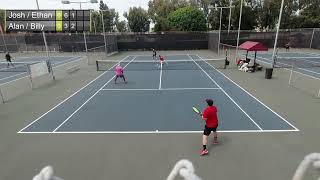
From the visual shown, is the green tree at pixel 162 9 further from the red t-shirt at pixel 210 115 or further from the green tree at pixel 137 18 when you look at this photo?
the red t-shirt at pixel 210 115

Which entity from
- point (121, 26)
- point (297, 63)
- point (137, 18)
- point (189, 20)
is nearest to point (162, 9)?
point (137, 18)

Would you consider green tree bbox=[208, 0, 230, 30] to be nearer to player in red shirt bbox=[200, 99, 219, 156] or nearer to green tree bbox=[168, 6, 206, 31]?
green tree bbox=[168, 6, 206, 31]

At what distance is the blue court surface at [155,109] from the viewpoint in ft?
34.4

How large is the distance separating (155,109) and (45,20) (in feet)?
67.7

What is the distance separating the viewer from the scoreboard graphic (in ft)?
92.4

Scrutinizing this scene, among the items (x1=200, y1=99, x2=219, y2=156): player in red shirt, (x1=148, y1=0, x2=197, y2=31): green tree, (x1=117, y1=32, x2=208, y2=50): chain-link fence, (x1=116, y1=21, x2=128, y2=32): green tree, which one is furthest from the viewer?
(x1=116, y1=21, x2=128, y2=32): green tree

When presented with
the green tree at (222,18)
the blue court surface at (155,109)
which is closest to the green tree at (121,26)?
the green tree at (222,18)

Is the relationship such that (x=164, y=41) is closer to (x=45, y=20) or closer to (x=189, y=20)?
(x=189, y=20)

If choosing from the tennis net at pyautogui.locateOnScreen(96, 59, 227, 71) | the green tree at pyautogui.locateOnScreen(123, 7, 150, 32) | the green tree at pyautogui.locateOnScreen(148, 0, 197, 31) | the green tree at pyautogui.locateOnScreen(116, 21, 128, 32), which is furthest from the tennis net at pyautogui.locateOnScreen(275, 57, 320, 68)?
the green tree at pyautogui.locateOnScreen(116, 21, 128, 32)

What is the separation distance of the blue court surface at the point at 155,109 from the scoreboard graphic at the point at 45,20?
39.4ft

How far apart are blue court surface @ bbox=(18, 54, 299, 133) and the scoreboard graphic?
1202cm

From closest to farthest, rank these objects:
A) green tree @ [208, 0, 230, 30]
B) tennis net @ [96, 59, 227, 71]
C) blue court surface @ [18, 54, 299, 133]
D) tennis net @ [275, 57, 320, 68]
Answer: blue court surface @ [18, 54, 299, 133], tennis net @ [275, 57, 320, 68], tennis net @ [96, 59, 227, 71], green tree @ [208, 0, 230, 30]

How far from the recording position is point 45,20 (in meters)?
28.1

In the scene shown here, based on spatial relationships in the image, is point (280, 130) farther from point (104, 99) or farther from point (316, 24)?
point (316, 24)
